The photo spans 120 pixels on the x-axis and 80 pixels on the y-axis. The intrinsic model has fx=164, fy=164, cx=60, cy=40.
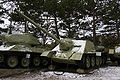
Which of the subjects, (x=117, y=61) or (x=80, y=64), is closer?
(x=80, y=64)

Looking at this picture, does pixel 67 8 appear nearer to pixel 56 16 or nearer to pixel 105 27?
pixel 56 16

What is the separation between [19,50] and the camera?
10.4 m

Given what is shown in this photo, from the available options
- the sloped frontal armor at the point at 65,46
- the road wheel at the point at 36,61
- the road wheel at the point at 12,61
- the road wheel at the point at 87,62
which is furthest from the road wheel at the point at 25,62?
the road wheel at the point at 87,62

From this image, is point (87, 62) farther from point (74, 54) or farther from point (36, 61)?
point (36, 61)

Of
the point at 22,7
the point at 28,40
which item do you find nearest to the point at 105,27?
the point at 22,7

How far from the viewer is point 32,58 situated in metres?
11.8

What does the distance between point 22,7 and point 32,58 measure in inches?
261

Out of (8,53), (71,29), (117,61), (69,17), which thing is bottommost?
(117,61)

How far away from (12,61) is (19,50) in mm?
886

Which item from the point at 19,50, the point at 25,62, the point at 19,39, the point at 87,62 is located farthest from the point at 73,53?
the point at 19,39

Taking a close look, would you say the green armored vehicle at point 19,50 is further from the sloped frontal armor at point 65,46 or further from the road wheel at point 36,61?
the sloped frontal armor at point 65,46

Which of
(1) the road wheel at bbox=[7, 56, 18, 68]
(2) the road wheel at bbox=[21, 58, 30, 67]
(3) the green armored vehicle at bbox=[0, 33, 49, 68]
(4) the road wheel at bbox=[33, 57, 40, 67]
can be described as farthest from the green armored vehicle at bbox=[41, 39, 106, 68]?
(1) the road wheel at bbox=[7, 56, 18, 68]

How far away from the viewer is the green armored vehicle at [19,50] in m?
10.3

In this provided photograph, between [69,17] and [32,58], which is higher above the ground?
[69,17]
